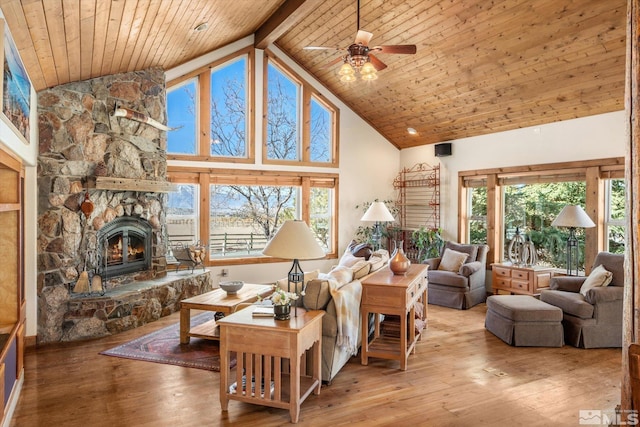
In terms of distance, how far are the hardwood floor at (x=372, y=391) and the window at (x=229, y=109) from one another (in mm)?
4009

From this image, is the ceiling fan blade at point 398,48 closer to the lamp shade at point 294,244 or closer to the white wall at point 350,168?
the lamp shade at point 294,244

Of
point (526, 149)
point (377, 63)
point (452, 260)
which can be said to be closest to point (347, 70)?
point (377, 63)

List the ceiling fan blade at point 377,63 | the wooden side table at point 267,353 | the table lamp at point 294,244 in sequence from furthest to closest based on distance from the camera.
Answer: the ceiling fan blade at point 377,63
the table lamp at point 294,244
the wooden side table at point 267,353

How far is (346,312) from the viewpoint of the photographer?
3645 mm

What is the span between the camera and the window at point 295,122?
26.0 ft

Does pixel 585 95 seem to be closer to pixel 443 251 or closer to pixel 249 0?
pixel 443 251

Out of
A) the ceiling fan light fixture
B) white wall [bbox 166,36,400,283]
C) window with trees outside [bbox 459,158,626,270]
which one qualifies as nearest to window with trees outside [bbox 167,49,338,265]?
white wall [bbox 166,36,400,283]

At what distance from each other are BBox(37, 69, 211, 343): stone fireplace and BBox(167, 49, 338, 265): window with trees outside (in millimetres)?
938

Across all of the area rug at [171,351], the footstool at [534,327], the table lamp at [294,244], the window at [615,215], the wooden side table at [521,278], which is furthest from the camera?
the wooden side table at [521,278]

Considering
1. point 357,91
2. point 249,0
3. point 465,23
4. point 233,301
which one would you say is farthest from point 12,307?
point 357,91

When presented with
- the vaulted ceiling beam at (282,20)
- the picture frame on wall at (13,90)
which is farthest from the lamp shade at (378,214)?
the picture frame on wall at (13,90)

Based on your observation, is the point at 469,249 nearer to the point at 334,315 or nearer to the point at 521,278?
the point at 521,278

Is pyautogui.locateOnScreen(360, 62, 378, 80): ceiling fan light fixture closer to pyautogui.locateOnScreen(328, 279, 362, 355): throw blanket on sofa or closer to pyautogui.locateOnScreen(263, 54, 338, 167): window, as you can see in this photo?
pyautogui.locateOnScreen(328, 279, 362, 355): throw blanket on sofa

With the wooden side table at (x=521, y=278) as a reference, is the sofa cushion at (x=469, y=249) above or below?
above
